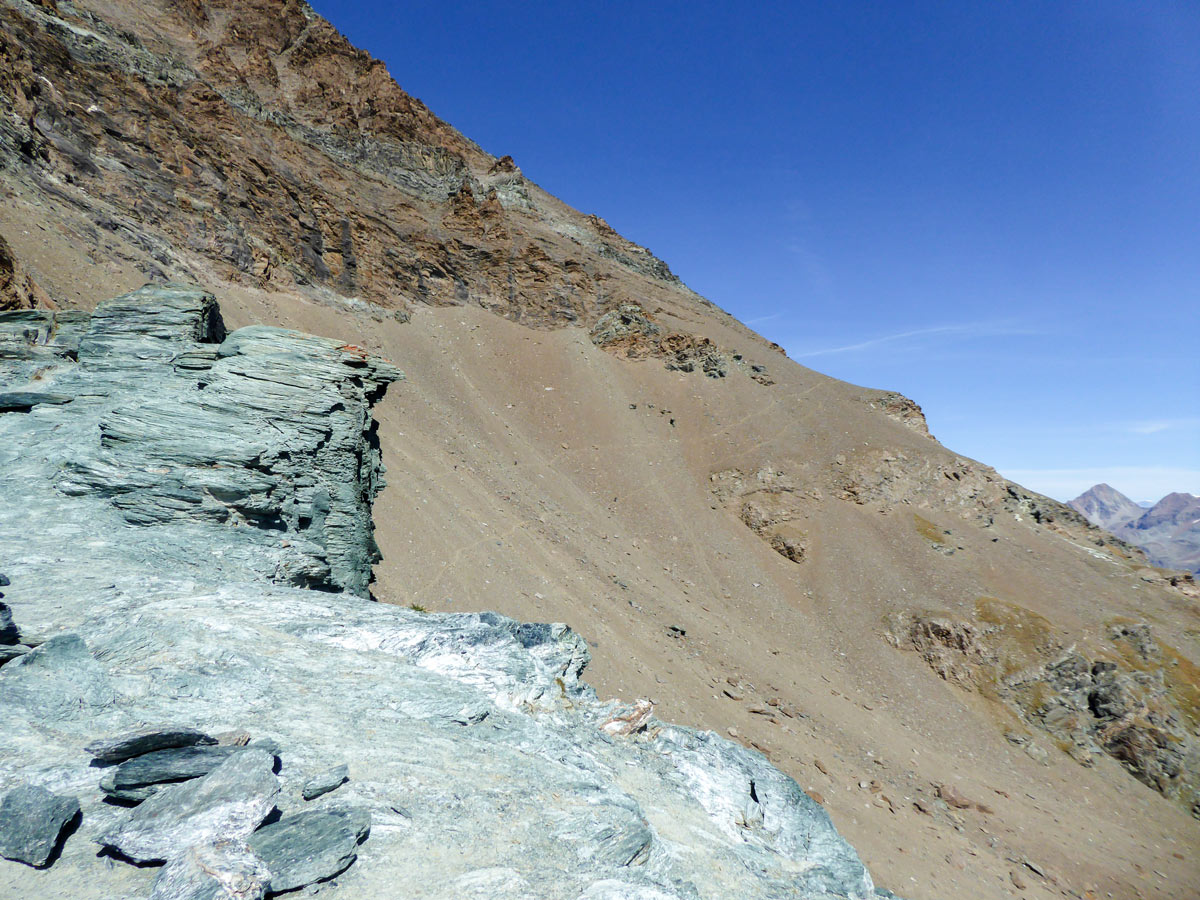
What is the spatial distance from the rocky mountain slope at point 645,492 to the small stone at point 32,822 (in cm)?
155

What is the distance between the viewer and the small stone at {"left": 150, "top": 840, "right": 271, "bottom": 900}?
3.36 metres

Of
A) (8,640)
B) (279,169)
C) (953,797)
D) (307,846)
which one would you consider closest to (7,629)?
(8,640)

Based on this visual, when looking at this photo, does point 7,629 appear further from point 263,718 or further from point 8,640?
point 263,718

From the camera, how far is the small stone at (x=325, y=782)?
452 cm

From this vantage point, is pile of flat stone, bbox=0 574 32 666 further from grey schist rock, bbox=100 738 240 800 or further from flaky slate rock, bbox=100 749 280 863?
flaky slate rock, bbox=100 749 280 863

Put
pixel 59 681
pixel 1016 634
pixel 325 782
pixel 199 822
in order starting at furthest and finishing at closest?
pixel 1016 634 → pixel 59 681 → pixel 325 782 → pixel 199 822

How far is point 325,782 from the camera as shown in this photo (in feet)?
15.2

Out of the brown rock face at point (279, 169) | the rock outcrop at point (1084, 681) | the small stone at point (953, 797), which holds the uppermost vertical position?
the brown rock face at point (279, 169)

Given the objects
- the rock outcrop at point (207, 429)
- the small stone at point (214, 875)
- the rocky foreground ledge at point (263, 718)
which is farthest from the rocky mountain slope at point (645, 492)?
the small stone at point (214, 875)

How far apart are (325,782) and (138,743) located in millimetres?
1401

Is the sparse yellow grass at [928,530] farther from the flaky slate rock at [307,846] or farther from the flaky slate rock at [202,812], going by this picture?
the flaky slate rock at [202,812]

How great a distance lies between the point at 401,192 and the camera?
154ft

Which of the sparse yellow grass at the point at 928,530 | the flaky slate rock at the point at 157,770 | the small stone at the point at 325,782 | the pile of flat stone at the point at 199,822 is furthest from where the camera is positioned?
the sparse yellow grass at the point at 928,530

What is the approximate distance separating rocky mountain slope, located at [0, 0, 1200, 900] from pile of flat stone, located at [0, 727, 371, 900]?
37.7 inches
